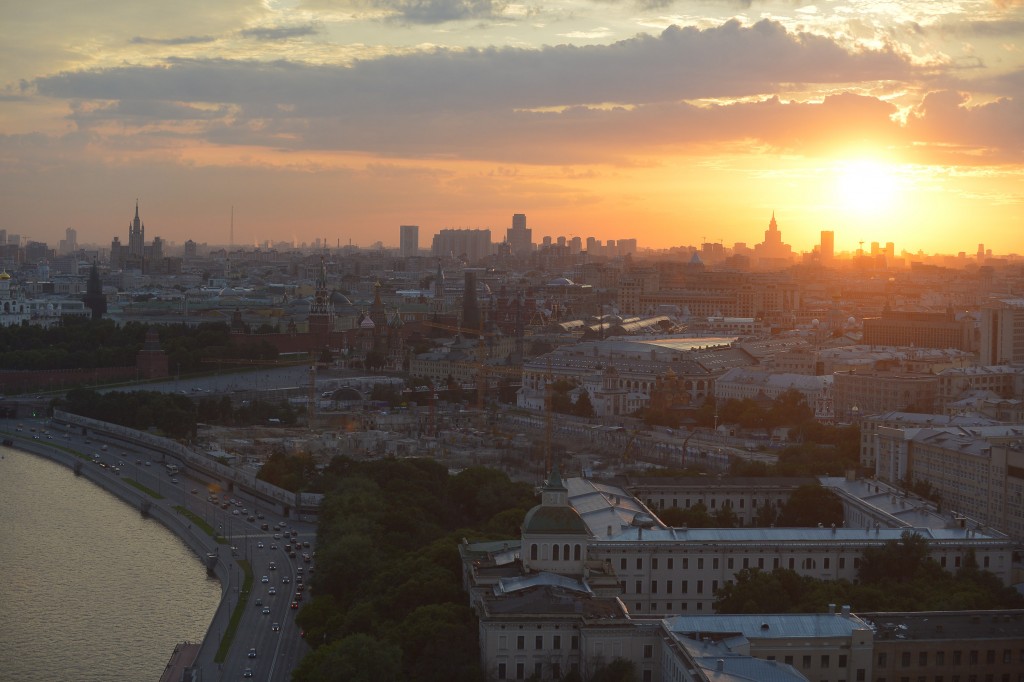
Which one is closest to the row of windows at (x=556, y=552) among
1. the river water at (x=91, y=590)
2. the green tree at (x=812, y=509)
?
the river water at (x=91, y=590)

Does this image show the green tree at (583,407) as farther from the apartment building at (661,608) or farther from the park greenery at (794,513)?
the apartment building at (661,608)

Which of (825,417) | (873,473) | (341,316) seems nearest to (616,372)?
(825,417)

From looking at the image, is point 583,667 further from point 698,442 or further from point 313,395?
point 313,395

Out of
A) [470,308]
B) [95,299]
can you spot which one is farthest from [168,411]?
[95,299]

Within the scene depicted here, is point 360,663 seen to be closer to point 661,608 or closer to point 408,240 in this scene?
point 661,608

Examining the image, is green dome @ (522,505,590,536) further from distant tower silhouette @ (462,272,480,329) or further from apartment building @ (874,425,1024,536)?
distant tower silhouette @ (462,272,480,329)

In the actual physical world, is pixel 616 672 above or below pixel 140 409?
above
